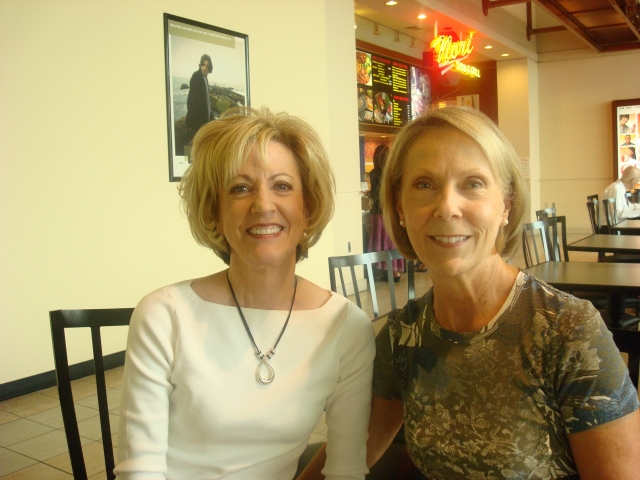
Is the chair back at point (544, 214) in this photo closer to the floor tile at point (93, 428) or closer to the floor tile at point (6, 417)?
the floor tile at point (93, 428)

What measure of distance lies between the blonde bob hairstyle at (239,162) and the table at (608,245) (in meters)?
2.94

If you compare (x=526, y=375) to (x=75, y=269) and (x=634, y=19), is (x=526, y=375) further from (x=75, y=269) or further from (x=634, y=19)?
(x=634, y=19)

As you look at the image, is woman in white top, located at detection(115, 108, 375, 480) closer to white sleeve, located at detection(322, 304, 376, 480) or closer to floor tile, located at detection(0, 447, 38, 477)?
white sleeve, located at detection(322, 304, 376, 480)

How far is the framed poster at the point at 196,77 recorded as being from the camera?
14.0ft

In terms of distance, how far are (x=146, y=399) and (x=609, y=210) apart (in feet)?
20.2

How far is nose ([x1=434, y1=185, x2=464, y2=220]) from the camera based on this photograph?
1148 mm

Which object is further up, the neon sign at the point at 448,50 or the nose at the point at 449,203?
the neon sign at the point at 448,50

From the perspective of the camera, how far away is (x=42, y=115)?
353cm

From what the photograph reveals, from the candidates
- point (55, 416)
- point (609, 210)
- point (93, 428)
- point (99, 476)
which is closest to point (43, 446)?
point (93, 428)

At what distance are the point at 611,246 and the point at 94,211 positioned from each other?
3.37 metres

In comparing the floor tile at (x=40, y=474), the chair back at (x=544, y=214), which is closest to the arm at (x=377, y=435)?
the floor tile at (x=40, y=474)

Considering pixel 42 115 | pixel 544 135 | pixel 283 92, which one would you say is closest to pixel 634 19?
pixel 544 135

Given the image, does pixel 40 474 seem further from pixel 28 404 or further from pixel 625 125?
pixel 625 125

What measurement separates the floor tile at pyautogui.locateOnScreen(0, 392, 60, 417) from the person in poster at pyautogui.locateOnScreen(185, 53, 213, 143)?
2011 mm
